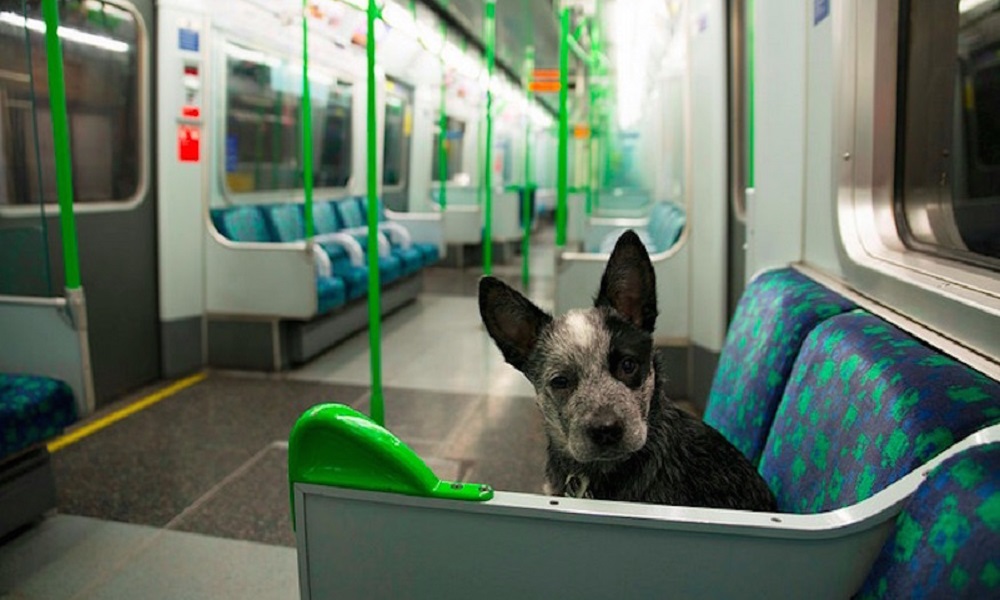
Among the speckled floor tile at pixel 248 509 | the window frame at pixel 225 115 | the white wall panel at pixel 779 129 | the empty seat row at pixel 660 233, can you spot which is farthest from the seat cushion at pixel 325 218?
the white wall panel at pixel 779 129

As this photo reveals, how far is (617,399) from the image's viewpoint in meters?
1.53

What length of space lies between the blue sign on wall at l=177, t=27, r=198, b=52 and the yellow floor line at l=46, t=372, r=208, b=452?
2.31 metres

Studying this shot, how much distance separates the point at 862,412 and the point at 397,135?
996 cm

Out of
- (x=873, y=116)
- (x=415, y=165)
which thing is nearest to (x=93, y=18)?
(x=873, y=116)

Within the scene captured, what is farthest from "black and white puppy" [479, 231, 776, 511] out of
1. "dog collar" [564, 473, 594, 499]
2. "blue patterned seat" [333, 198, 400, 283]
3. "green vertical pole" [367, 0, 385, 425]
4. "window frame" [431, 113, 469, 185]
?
"window frame" [431, 113, 469, 185]

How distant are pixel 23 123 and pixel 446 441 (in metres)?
2.67

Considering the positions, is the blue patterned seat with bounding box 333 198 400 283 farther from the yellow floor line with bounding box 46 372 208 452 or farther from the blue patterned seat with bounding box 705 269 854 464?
the blue patterned seat with bounding box 705 269 854 464

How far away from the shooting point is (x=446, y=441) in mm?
4219

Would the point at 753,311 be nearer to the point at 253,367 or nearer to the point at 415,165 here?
the point at 253,367

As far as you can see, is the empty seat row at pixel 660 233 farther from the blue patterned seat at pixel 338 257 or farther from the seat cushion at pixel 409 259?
the blue patterned seat at pixel 338 257

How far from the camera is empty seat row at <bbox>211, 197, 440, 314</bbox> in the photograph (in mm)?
6098

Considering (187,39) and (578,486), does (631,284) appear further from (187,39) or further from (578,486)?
(187,39)

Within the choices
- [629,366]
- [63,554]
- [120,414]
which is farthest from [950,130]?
[120,414]

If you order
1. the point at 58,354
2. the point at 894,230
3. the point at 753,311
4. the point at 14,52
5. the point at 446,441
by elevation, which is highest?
the point at 14,52
